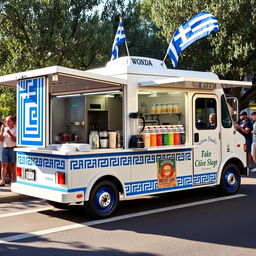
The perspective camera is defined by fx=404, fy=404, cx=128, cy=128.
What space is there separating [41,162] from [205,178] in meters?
3.33

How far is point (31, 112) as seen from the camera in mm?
6793


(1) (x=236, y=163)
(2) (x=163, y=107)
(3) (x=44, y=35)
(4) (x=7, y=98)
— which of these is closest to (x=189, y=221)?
(2) (x=163, y=107)

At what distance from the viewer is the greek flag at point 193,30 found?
1002 centimetres

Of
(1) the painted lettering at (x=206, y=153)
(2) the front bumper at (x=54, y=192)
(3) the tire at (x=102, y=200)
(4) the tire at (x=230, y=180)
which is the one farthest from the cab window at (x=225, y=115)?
(2) the front bumper at (x=54, y=192)

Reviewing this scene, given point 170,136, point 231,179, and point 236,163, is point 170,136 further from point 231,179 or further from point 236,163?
point 236,163

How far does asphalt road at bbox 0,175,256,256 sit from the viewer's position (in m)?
5.11

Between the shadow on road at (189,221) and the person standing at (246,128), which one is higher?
the person standing at (246,128)

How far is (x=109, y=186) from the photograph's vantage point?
684cm

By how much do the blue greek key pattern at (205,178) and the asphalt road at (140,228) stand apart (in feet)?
1.29

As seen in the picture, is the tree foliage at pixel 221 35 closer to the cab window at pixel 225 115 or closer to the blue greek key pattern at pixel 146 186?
the cab window at pixel 225 115

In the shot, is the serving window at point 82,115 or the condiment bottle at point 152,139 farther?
the serving window at point 82,115

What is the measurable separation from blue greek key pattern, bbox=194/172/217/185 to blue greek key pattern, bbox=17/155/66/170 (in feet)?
9.53

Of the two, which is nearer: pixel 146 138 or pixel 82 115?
pixel 146 138

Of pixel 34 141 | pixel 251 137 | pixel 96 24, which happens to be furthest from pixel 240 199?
pixel 96 24
